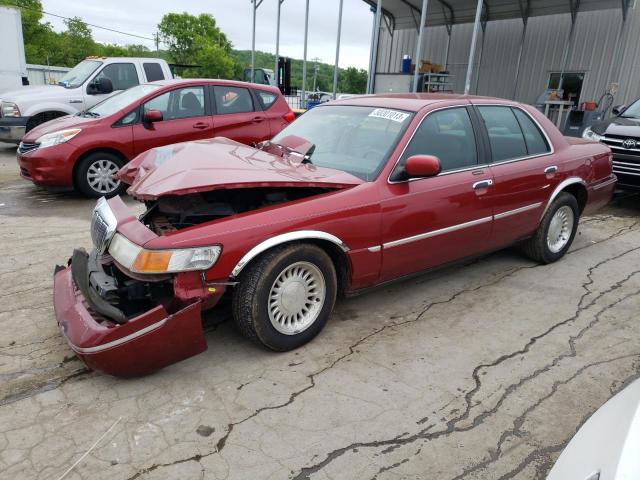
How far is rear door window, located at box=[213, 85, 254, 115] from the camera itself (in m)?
7.44

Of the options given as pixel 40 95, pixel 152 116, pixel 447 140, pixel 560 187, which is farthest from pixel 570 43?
pixel 40 95

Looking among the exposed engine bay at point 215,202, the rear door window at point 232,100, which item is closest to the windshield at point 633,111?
the rear door window at point 232,100

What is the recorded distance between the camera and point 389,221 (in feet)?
11.0

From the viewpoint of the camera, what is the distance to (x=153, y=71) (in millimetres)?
10164

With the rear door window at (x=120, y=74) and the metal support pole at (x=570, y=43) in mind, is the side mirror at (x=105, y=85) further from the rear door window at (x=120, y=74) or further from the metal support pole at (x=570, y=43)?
the metal support pole at (x=570, y=43)

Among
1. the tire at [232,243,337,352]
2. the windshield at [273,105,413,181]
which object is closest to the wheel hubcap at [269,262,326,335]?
the tire at [232,243,337,352]

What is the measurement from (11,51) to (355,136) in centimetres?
1332

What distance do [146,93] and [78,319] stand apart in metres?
5.17

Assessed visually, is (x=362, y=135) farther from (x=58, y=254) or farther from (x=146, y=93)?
(x=146, y=93)

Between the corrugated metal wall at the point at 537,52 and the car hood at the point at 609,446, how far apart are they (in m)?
14.3

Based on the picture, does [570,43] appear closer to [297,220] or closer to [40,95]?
[40,95]

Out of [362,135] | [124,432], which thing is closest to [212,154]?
[362,135]

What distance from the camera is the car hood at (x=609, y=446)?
1385 millimetres

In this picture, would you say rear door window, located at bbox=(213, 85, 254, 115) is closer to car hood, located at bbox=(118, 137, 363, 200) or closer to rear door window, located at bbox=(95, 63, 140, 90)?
rear door window, located at bbox=(95, 63, 140, 90)
